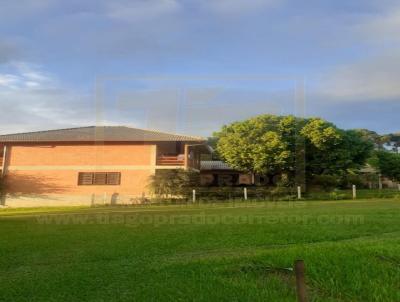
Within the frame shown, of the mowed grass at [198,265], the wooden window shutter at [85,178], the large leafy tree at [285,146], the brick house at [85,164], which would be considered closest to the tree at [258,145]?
the large leafy tree at [285,146]

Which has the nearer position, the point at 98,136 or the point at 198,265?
the point at 198,265

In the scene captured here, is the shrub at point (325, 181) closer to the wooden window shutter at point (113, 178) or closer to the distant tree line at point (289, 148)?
the distant tree line at point (289, 148)

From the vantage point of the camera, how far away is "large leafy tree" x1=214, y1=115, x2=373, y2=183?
2780cm

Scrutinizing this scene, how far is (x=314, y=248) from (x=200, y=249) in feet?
6.70

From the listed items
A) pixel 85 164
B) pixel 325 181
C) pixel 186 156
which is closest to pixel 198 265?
pixel 186 156

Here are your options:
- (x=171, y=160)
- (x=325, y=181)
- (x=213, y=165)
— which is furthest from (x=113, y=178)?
(x=325, y=181)

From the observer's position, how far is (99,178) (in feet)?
91.8

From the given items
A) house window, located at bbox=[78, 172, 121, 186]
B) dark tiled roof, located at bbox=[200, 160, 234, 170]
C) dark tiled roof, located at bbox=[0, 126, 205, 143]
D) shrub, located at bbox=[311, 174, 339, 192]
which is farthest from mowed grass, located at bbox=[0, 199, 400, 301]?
dark tiled roof, located at bbox=[200, 160, 234, 170]

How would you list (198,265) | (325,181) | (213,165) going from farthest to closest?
(213,165), (325,181), (198,265)

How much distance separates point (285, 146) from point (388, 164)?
17413 mm

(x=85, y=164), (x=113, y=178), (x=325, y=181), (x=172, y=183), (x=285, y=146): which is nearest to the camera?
(x=172, y=183)

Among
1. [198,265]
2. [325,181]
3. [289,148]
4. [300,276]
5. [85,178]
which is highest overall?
[289,148]

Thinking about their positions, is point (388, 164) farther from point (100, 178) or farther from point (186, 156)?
point (100, 178)

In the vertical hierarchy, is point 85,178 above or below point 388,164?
below
